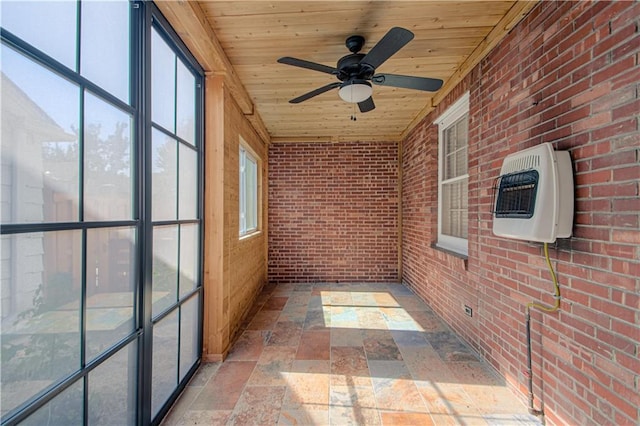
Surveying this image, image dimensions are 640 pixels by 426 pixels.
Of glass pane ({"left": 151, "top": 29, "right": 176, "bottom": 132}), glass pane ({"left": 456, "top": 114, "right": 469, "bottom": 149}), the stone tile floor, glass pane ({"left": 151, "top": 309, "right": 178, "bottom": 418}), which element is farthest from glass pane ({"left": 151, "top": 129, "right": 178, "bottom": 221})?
glass pane ({"left": 456, "top": 114, "right": 469, "bottom": 149})

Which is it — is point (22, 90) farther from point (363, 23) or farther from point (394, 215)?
point (394, 215)

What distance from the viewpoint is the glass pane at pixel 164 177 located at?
163cm

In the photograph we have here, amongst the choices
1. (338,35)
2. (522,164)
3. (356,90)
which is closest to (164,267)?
(356,90)

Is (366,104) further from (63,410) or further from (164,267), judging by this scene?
(63,410)

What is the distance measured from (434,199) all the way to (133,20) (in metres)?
3.42

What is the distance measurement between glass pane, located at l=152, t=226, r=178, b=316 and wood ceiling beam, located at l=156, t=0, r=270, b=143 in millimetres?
1315

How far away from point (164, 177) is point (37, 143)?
82 centimetres

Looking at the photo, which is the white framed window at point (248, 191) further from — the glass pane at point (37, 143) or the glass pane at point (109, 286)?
the glass pane at point (37, 143)

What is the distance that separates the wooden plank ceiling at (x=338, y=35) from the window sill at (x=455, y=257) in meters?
1.78

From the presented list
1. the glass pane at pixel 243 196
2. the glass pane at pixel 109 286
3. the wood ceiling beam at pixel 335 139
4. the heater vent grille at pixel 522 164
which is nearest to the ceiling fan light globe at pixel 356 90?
the heater vent grille at pixel 522 164

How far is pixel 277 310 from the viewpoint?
353cm

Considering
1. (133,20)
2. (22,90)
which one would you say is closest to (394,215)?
(133,20)

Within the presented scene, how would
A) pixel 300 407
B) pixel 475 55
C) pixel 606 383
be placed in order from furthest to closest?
1. pixel 475 55
2. pixel 300 407
3. pixel 606 383

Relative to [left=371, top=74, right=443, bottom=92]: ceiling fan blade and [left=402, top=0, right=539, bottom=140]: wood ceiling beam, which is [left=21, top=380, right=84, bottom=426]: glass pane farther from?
[left=402, top=0, right=539, bottom=140]: wood ceiling beam
